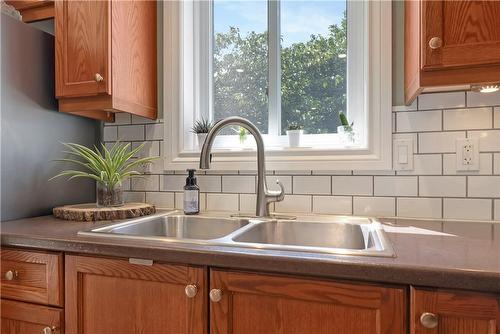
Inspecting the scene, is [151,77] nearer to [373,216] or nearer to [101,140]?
[101,140]

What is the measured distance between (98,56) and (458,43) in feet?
4.23

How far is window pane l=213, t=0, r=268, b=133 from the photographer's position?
5.60 feet

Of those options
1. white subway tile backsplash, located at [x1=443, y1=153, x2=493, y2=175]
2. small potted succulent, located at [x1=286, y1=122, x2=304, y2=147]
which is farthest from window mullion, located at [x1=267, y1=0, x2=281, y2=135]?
white subway tile backsplash, located at [x1=443, y1=153, x2=493, y2=175]

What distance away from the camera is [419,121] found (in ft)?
4.27

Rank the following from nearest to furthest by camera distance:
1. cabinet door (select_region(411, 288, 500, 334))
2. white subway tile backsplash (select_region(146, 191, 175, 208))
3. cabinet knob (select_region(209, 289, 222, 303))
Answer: cabinet door (select_region(411, 288, 500, 334)) → cabinet knob (select_region(209, 289, 222, 303)) → white subway tile backsplash (select_region(146, 191, 175, 208))

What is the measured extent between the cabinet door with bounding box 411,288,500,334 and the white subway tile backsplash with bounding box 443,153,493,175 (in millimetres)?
725

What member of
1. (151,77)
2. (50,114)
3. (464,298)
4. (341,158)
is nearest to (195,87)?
(151,77)

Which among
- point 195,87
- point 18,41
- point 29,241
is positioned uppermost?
point 18,41

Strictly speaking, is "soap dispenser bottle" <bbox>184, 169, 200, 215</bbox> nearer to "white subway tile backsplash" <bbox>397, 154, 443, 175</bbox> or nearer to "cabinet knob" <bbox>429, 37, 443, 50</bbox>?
"white subway tile backsplash" <bbox>397, 154, 443, 175</bbox>

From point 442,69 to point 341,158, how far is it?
0.51 meters

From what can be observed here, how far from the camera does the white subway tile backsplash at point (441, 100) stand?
1.25m

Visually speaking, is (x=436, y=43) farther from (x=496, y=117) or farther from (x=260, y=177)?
(x=260, y=177)

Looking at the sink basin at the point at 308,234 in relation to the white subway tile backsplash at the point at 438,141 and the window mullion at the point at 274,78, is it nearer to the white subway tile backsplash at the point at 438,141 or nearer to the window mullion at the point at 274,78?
the white subway tile backsplash at the point at 438,141

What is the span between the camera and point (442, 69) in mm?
985
